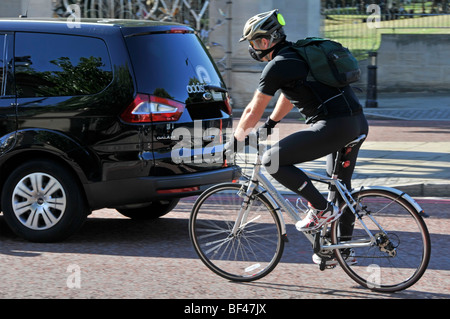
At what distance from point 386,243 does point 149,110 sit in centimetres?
216

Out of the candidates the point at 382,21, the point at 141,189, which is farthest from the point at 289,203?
the point at 382,21

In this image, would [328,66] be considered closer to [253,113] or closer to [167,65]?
[253,113]

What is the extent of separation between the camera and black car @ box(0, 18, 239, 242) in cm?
659

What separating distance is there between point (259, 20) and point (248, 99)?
12.1m

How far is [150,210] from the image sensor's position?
7.78m

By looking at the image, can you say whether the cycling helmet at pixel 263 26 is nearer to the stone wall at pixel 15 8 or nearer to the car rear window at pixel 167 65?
the car rear window at pixel 167 65

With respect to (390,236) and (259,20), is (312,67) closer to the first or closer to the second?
(259,20)

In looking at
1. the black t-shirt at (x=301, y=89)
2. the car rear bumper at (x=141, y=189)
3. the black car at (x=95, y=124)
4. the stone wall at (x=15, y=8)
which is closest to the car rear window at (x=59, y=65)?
the black car at (x=95, y=124)

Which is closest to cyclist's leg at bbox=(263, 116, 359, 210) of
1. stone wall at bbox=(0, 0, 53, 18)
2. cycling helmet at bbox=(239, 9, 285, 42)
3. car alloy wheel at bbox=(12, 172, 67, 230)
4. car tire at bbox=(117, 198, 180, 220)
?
cycling helmet at bbox=(239, 9, 285, 42)

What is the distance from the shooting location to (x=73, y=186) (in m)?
6.64

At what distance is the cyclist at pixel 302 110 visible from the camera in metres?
5.22

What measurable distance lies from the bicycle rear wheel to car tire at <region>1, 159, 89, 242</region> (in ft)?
7.21

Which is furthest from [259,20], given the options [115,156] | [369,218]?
[115,156]

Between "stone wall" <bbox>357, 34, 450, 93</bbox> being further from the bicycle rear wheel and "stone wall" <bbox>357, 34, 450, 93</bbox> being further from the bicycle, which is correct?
the bicycle rear wheel
